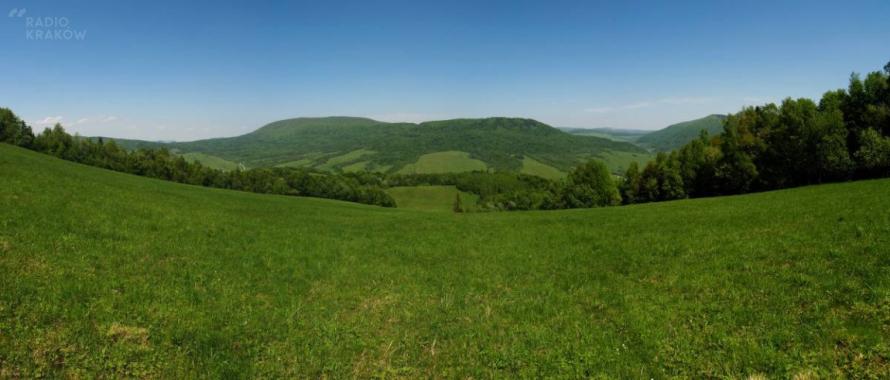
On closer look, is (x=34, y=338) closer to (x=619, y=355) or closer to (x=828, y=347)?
(x=619, y=355)

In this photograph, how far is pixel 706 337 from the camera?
8.85 metres

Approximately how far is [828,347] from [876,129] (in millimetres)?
62404

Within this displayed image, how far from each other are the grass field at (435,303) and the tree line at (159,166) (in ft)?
384

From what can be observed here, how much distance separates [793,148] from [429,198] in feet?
447

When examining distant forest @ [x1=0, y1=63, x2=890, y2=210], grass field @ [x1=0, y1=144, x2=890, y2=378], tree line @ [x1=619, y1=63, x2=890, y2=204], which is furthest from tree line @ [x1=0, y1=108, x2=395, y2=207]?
grass field @ [x1=0, y1=144, x2=890, y2=378]

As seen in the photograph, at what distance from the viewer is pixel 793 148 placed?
5284 centimetres

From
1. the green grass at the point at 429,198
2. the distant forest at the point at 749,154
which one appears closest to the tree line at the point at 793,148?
the distant forest at the point at 749,154

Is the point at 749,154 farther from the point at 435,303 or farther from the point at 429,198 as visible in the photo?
the point at 429,198

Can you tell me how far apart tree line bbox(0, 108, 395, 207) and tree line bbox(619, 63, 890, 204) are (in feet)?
321

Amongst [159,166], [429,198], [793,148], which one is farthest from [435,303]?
[429,198]

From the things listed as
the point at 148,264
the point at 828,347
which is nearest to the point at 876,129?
the point at 828,347

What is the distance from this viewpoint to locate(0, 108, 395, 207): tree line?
104m

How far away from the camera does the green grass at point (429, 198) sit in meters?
162

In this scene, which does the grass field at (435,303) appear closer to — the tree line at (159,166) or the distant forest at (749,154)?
the distant forest at (749,154)
